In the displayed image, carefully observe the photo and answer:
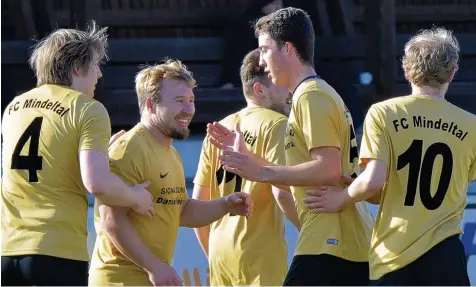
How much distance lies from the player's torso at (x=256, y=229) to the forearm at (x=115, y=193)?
0.96 m

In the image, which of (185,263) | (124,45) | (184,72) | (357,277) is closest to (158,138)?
(184,72)

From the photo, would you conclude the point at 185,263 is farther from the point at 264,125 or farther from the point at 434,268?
the point at 434,268

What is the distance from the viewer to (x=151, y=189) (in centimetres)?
511

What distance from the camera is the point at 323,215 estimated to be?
493cm

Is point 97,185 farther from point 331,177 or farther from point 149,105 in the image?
point 331,177

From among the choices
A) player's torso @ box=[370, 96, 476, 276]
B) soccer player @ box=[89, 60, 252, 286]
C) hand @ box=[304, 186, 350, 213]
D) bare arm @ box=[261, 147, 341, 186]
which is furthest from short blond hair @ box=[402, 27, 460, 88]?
soccer player @ box=[89, 60, 252, 286]

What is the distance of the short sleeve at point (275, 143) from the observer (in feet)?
18.6

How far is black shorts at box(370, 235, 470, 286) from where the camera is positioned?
474cm

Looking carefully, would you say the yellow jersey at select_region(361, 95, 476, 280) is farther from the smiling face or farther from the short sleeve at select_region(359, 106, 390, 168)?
the smiling face

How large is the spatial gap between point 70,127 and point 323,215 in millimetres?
1126

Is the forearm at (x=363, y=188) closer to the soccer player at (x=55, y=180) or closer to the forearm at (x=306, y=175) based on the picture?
the forearm at (x=306, y=175)

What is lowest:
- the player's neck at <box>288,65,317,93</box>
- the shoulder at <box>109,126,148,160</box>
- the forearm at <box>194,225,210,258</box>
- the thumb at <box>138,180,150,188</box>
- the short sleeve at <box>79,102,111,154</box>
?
the forearm at <box>194,225,210,258</box>

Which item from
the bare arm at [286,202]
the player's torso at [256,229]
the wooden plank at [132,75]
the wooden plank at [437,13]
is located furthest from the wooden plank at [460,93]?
the bare arm at [286,202]

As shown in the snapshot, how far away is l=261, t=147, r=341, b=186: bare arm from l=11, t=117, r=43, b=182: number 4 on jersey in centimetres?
99
